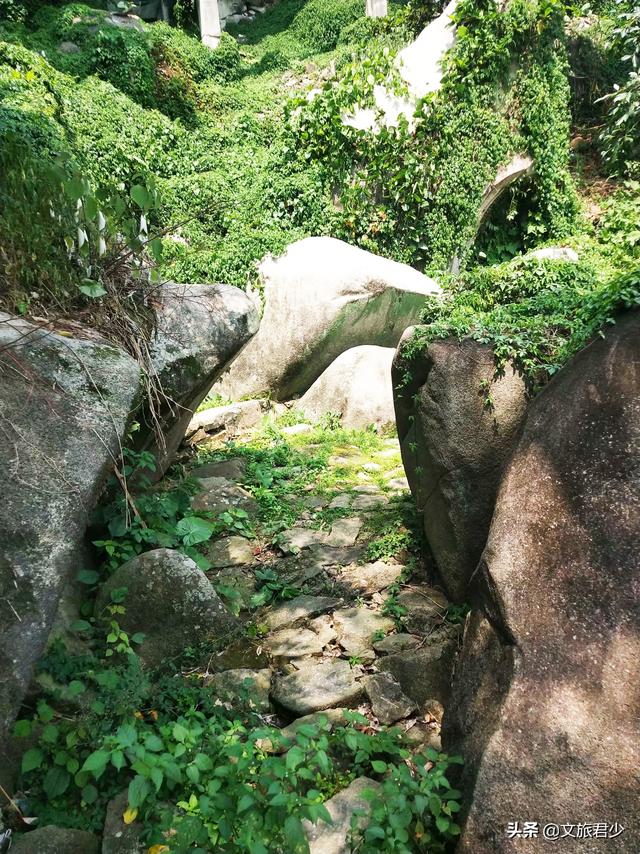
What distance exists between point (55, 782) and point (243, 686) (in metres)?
0.94

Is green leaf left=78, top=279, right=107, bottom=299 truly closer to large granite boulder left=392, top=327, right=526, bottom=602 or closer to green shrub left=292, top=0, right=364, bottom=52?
large granite boulder left=392, top=327, right=526, bottom=602

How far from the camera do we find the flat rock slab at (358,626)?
151 inches

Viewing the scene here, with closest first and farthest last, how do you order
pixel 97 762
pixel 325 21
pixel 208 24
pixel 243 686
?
pixel 97 762 → pixel 243 686 → pixel 208 24 → pixel 325 21

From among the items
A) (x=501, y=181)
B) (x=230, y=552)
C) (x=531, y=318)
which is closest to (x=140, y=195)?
(x=531, y=318)

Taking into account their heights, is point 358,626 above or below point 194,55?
below

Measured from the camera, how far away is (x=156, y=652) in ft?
11.5

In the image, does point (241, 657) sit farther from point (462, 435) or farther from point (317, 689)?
point (462, 435)

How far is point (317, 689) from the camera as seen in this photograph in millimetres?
3455

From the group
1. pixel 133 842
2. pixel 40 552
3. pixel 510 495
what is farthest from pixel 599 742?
pixel 40 552

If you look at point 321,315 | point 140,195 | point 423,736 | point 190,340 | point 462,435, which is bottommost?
point 423,736

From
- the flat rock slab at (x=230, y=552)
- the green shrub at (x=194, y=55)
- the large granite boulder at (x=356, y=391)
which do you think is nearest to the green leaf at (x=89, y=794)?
the flat rock slab at (x=230, y=552)

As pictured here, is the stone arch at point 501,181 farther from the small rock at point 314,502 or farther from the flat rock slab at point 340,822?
the flat rock slab at point 340,822

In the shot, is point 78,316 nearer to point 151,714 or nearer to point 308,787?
point 151,714

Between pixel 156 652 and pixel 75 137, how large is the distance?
931 cm
